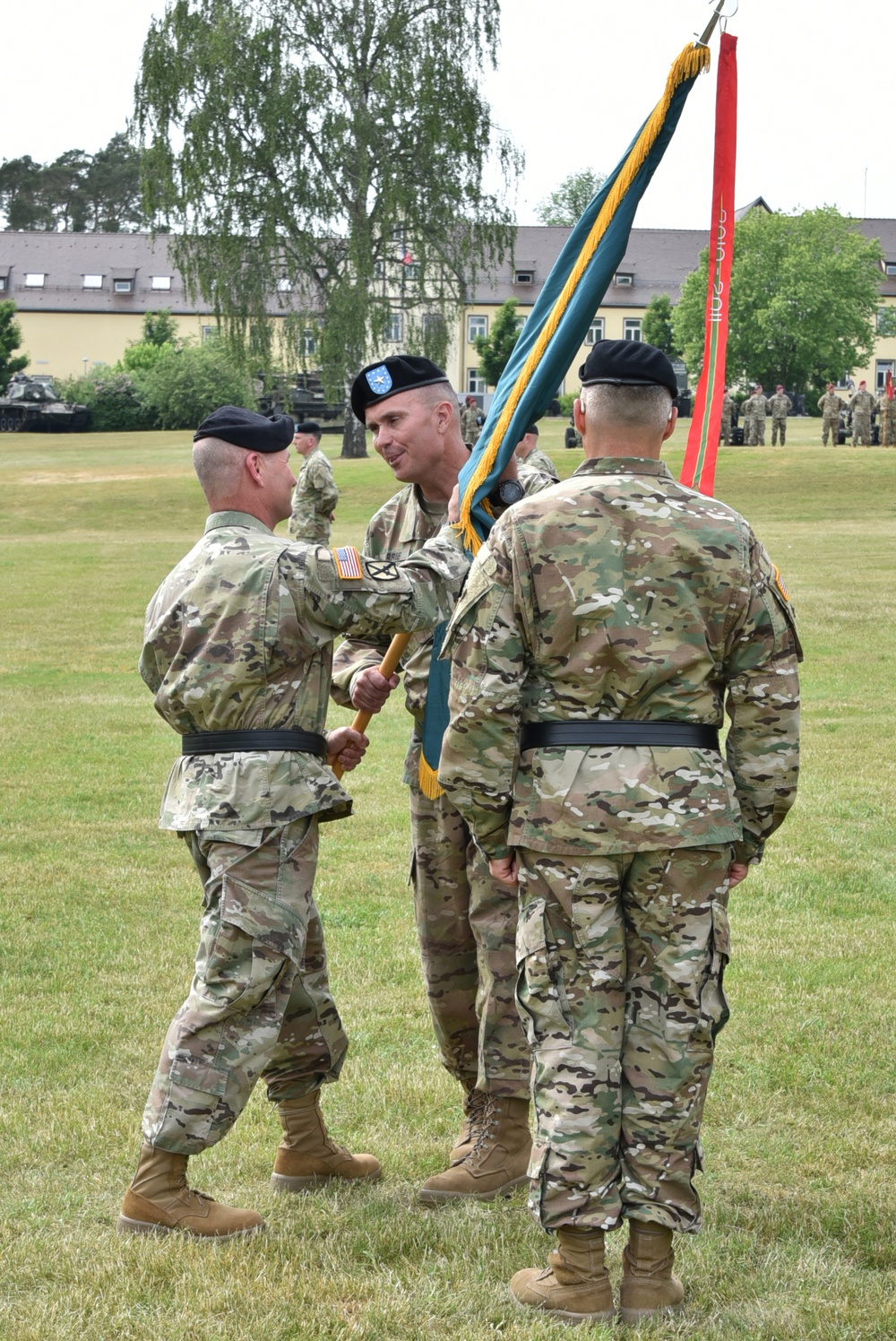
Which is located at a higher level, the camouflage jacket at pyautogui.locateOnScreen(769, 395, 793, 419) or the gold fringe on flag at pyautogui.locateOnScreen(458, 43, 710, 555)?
the gold fringe on flag at pyautogui.locateOnScreen(458, 43, 710, 555)

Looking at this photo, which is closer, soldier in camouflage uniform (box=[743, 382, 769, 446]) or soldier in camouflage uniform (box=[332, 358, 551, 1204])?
soldier in camouflage uniform (box=[332, 358, 551, 1204])

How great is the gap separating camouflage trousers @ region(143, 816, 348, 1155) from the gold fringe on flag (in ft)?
3.61

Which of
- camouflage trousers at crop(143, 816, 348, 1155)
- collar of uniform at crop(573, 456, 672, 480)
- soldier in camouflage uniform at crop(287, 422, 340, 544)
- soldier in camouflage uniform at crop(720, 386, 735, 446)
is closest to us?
collar of uniform at crop(573, 456, 672, 480)

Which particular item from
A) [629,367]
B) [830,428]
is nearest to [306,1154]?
[629,367]

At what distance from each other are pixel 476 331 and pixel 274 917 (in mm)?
76017

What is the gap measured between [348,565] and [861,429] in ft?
135

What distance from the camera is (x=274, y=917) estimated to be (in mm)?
4199

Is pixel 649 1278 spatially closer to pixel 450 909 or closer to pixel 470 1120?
pixel 470 1120

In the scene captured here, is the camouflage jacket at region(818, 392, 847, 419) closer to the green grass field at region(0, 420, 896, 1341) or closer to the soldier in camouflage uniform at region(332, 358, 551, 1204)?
the green grass field at region(0, 420, 896, 1341)

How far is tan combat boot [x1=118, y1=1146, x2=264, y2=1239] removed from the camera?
4168 millimetres

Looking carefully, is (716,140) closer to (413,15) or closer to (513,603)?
(513,603)

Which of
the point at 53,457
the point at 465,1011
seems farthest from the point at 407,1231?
the point at 53,457

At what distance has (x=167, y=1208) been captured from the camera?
4.18 m

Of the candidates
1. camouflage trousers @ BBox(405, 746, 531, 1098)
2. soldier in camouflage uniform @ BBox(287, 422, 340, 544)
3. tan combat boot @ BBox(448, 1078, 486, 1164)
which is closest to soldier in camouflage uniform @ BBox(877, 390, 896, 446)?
soldier in camouflage uniform @ BBox(287, 422, 340, 544)
